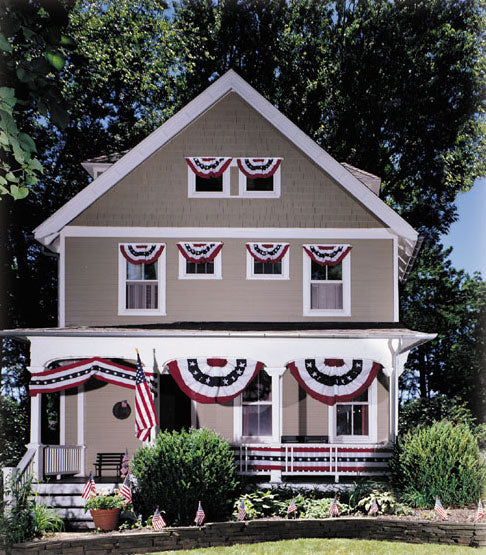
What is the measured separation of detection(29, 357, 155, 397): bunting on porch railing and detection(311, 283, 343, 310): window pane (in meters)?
4.32

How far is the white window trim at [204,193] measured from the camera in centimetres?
1630

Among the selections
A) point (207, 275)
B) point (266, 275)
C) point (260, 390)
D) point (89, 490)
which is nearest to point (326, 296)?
point (266, 275)

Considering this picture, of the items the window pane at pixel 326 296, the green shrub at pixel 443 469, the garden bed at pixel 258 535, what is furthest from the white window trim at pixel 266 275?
the garden bed at pixel 258 535

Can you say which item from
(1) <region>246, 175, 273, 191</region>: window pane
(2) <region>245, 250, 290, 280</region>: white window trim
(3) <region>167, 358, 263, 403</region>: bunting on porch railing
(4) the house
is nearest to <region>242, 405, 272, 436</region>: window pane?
(4) the house

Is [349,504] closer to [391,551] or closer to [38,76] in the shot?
[391,551]

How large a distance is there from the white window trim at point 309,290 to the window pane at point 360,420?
2079 millimetres

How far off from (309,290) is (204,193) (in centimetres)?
314

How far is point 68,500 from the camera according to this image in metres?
13.1

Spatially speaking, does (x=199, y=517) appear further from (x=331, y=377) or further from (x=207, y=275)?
(x=207, y=275)

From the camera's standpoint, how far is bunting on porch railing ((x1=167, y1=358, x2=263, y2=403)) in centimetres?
1425

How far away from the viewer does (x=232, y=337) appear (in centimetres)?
1430

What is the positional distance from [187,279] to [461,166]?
12.6 m

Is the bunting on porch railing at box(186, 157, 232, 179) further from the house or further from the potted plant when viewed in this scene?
the potted plant

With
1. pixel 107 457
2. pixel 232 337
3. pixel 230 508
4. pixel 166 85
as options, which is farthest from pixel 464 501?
pixel 166 85
